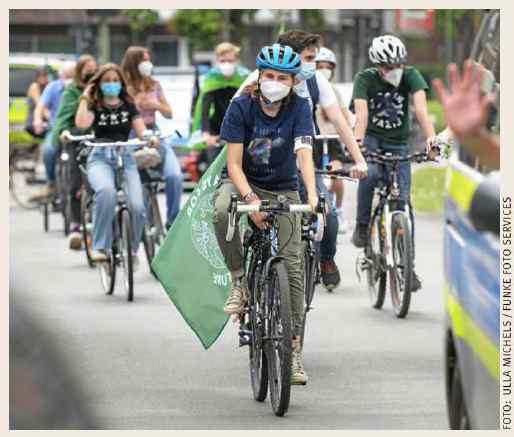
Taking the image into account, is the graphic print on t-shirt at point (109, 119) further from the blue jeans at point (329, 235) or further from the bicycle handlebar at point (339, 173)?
the bicycle handlebar at point (339, 173)

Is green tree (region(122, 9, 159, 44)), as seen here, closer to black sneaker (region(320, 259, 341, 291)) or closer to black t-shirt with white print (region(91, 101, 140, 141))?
black t-shirt with white print (region(91, 101, 140, 141))

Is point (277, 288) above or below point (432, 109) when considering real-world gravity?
above

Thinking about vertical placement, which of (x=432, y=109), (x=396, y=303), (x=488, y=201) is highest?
(x=488, y=201)

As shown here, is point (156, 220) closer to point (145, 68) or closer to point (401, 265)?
point (145, 68)

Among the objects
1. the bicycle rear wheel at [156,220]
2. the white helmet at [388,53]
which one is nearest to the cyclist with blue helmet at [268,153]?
the white helmet at [388,53]

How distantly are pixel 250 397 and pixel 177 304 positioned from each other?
50.3 inches

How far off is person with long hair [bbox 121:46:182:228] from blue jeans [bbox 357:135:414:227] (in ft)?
9.41

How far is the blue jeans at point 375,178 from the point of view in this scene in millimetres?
11328

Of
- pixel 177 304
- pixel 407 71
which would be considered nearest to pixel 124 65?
pixel 407 71

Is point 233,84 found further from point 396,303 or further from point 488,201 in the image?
point 488,201

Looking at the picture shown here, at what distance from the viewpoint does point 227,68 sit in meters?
14.5

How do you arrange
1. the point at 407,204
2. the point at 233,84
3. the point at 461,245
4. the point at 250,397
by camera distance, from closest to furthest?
the point at 461,245
the point at 250,397
the point at 407,204
the point at 233,84

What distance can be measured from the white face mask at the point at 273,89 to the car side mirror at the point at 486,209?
3.98 m

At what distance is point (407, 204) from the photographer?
11.2 metres
